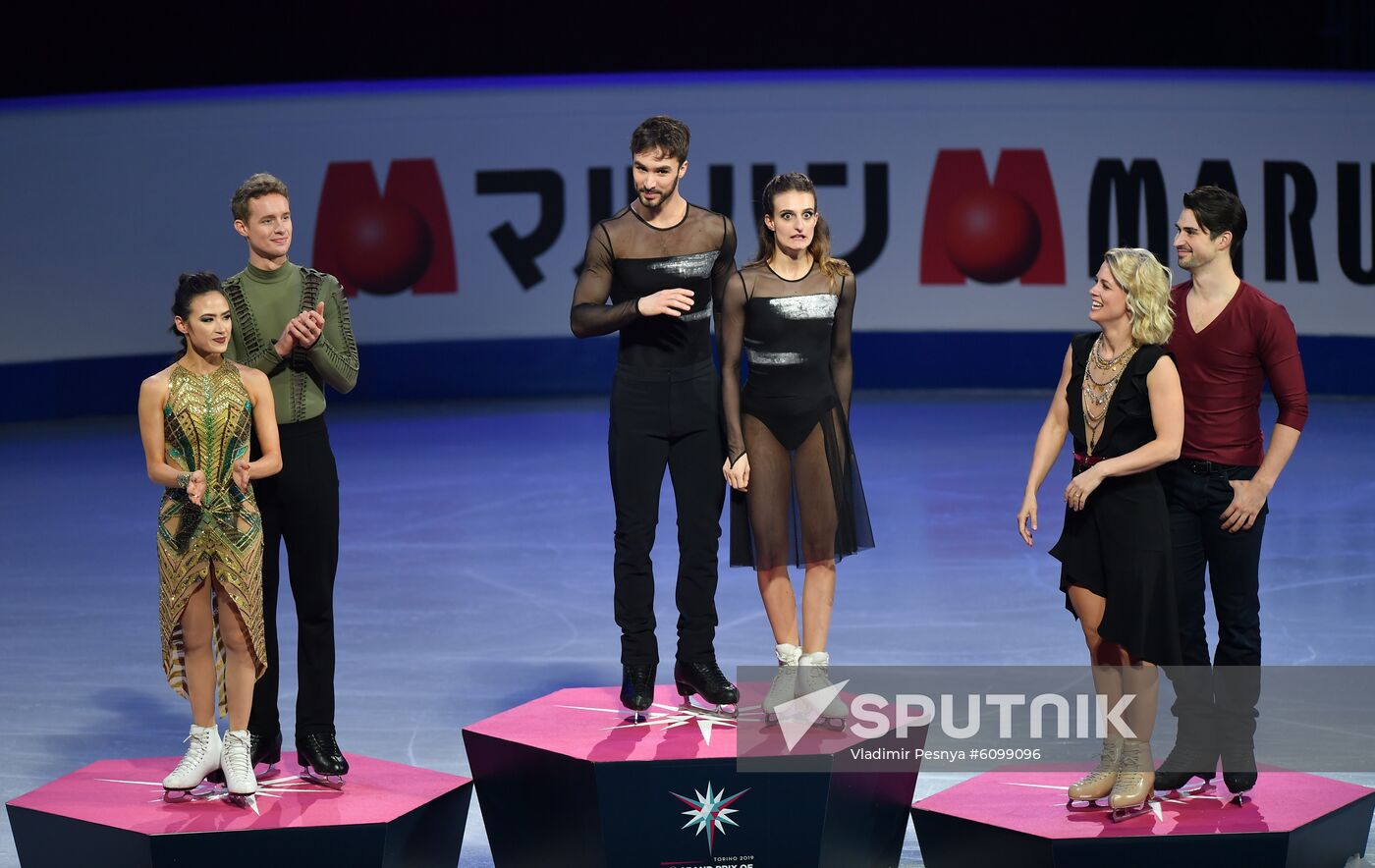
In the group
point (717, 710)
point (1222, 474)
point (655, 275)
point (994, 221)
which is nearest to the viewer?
point (1222, 474)

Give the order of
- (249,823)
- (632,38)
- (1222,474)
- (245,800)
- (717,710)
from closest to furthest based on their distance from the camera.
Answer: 1. (249,823)
2. (245,800)
3. (1222,474)
4. (717,710)
5. (632,38)

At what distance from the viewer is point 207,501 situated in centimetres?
467

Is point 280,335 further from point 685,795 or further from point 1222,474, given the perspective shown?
point 1222,474

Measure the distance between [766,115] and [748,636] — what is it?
7.44 m

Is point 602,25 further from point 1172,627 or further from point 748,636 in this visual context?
point 1172,627

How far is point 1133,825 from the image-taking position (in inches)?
184

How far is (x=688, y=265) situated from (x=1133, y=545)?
1519 millimetres

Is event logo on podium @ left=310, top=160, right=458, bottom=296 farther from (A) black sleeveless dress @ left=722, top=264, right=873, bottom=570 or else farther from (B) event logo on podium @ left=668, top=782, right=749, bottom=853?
(B) event logo on podium @ left=668, top=782, right=749, bottom=853

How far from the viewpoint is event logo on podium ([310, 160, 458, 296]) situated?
14.1 metres

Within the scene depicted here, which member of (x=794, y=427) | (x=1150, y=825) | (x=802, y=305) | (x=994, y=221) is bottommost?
(x=1150, y=825)

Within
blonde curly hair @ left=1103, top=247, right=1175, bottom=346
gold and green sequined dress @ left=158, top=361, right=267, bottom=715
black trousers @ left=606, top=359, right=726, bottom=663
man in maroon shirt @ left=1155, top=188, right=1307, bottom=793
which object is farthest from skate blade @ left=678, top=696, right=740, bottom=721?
blonde curly hair @ left=1103, top=247, right=1175, bottom=346

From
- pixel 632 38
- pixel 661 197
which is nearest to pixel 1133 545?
pixel 661 197

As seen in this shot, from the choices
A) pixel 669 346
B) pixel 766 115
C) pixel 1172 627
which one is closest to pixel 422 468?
pixel 766 115

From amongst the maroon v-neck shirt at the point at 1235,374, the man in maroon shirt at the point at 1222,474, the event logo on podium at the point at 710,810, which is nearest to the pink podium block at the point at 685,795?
the event logo on podium at the point at 710,810
